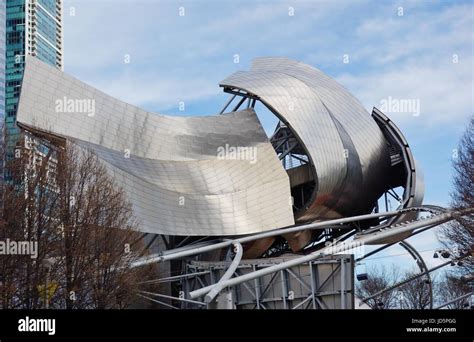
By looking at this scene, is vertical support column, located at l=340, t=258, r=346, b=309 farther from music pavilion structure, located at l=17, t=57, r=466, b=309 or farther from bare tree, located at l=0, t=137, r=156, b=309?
bare tree, located at l=0, t=137, r=156, b=309

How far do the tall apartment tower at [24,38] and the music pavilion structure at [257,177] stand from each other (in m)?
77.9

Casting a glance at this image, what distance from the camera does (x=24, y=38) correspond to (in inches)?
5167

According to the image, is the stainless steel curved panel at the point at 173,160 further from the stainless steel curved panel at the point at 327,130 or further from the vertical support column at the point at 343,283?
the vertical support column at the point at 343,283

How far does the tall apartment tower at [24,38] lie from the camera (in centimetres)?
12550

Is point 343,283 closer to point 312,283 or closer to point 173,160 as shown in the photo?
point 312,283

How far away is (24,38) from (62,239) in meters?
114

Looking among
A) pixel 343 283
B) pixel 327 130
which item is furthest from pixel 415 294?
pixel 343 283
